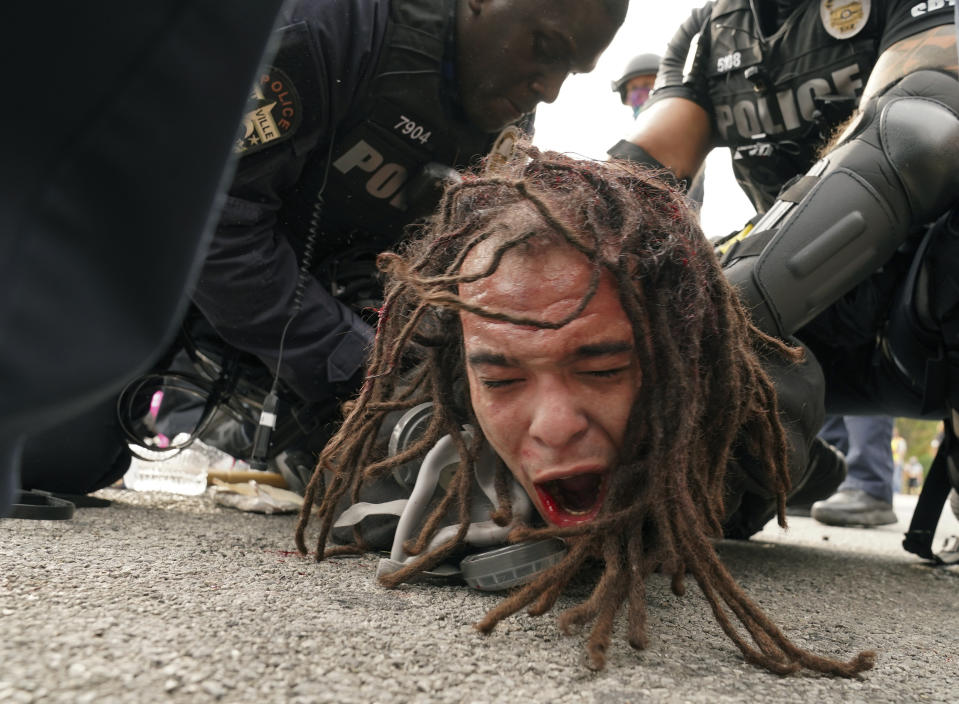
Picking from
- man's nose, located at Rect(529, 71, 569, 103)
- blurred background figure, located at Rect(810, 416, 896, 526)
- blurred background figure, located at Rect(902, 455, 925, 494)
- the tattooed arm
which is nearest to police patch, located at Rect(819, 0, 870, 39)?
the tattooed arm

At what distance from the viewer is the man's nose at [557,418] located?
1.06 metres

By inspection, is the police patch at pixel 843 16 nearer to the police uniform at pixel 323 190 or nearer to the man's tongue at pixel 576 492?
the police uniform at pixel 323 190

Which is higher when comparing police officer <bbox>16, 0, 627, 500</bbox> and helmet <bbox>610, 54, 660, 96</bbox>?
helmet <bbox>610, 54, 660, 96</bbox>

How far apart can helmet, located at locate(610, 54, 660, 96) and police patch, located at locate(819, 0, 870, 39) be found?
92.3 inches

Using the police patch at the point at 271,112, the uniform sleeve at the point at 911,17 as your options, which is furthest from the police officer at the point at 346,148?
the uniform sleeve at the point at 911,17

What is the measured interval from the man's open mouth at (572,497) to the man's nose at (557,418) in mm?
73

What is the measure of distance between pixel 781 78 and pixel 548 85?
585mm

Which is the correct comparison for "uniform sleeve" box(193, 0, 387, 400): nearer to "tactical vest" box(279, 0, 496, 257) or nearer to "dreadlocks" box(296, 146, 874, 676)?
"tactical vest" box(279, 0, 496, 257)

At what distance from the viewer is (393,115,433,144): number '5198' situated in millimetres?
1894

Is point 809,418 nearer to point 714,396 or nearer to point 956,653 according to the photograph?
point 714,396

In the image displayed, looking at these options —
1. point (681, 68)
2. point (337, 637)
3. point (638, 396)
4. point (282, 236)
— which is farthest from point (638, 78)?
point (337, 637)

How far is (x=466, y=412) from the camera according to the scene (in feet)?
4.31

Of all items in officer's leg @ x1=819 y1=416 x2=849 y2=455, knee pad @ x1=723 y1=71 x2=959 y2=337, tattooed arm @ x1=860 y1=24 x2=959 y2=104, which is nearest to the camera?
knee pad @ x1=723 y1=71 x2=959 y2=337

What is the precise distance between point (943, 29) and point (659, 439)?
1.25 m
